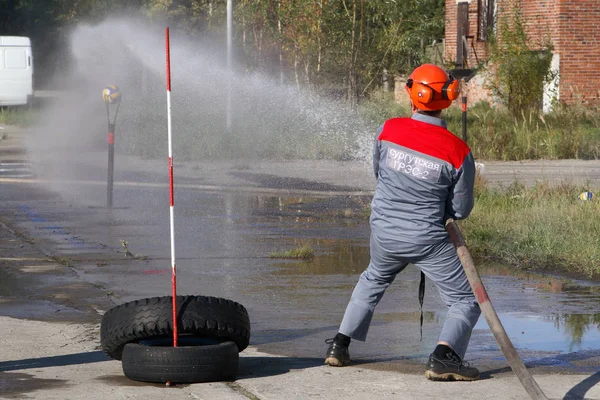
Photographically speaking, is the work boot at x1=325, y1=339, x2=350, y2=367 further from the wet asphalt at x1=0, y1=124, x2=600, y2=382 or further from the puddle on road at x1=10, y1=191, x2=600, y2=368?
the puddle on road at x1=10, y1=191, x2=600, y2=368

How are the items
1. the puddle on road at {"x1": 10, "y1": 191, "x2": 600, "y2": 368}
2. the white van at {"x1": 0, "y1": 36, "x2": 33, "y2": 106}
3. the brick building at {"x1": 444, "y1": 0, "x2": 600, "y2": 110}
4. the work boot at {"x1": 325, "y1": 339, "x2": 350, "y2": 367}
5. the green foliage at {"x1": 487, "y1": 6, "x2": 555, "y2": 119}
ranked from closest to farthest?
the work boot at {"x1": 325, "y1": 339, "x2": 350, "y2": 367}
the puddle on road at {"x1": 10, "y1": 191, "x2": 600, "y2": 368}
the green foliage at {"x1": 487, "y1": 6, "x2": 555, "y2": 119}
the brick building at {"x1": 444, "y1": 0, "x2": 600, "y2": 110}
the white van at {"x1": 0, "y1": 36, "x2": 33, "y2": 106}

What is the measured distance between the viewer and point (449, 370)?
6.58 m

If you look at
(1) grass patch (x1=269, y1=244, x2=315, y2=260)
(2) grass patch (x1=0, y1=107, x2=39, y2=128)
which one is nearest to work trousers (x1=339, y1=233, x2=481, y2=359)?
(1) grass patch (x1=269, y1=244, x2=315, y2=260)

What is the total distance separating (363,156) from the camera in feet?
76.3

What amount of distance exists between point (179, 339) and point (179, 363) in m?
0.45

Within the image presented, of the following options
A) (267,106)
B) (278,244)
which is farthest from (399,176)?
(267,106)

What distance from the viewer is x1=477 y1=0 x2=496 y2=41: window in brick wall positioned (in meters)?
33.8

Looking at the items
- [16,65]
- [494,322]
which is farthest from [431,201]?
[16,65]

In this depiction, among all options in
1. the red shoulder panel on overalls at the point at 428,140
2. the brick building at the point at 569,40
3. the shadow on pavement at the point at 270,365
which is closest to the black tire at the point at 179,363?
the shadow on pavement at the point at 270,365

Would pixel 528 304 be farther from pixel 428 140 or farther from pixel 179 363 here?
pixel 179 363

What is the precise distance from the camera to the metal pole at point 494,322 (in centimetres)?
603

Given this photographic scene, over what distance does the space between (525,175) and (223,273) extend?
33.9 ft

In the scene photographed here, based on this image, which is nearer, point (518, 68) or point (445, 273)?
point (445, 273)

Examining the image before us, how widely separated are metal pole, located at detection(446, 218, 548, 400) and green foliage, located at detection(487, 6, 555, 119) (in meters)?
21.7
